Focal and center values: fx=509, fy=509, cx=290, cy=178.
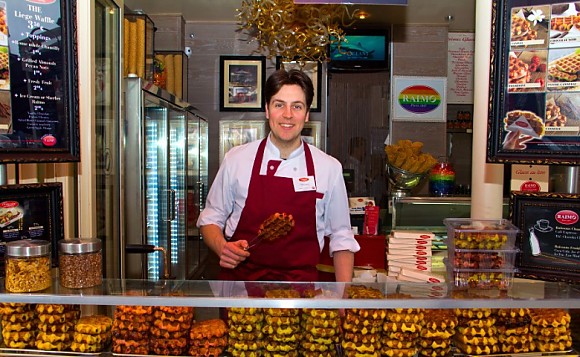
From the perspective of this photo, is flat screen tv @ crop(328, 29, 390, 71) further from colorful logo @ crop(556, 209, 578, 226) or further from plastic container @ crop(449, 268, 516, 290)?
plastic container @ crop(449, 268, 516, 290)

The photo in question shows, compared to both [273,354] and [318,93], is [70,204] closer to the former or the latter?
[273,354]

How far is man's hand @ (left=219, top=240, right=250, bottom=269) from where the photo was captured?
1.97m

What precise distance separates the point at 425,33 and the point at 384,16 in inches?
25.1

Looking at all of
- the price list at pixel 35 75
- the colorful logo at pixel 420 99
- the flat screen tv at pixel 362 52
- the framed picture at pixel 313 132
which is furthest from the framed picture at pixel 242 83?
the price list at pixel 35 75

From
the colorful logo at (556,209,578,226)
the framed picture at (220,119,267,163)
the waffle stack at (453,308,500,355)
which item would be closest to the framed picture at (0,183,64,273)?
the waffle stack at (453,308,500,355)

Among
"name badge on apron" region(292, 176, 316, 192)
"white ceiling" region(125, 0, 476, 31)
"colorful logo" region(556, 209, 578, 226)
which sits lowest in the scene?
"colorful logo" region(556, 209, 578, 226)

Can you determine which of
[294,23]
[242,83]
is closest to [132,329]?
[294,23]

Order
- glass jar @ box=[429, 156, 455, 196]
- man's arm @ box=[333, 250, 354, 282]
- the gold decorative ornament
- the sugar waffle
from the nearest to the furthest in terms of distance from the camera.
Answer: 1. the sugar waffle
2. man's arm @ box=[333, 250, 354, 282]
3. glass jar @ box=[429, 156, 455, 196]
4. the gold decorative ornament

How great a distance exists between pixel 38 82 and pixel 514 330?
1.73 meters

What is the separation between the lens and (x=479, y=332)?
144 centimetres

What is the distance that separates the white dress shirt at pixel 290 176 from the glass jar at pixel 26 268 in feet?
3.64

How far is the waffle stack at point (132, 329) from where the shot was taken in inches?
55.7

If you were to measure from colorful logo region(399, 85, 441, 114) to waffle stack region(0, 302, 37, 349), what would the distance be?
5534mm

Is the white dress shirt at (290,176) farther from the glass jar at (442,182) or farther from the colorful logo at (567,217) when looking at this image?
the glass jar at (442,182)
